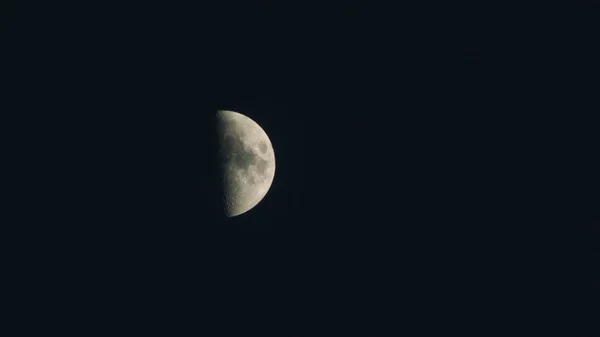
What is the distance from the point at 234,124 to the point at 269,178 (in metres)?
0.73

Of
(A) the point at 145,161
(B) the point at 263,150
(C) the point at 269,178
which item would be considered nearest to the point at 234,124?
(B) the point at 263,150

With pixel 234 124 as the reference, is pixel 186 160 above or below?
below

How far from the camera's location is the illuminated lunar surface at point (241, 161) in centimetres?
439

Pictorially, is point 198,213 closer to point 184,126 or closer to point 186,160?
point 186,160

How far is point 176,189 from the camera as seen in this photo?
13.7ft

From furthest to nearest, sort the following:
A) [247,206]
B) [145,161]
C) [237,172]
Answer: [247,206] → [237,172] → [145,161]

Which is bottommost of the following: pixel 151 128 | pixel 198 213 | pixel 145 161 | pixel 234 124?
pixel 198 213

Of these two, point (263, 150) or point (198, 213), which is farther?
point (263, 150)

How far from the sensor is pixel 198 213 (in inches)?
166

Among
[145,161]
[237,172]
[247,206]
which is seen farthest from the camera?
[247,206]

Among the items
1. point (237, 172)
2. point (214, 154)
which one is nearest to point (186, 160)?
point (214, 154)

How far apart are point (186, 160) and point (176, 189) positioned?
0.30 metres

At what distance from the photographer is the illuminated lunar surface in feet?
14.4

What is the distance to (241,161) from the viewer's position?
4.49 meters
